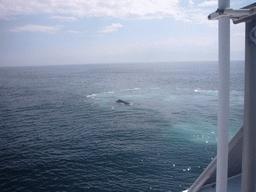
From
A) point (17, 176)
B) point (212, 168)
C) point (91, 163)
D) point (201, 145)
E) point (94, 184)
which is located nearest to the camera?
point (212, 168)

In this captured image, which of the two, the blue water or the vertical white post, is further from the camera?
the blue water

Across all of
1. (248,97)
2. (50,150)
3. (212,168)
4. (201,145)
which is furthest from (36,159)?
(248,97)

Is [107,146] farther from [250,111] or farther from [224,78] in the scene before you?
[224,78]

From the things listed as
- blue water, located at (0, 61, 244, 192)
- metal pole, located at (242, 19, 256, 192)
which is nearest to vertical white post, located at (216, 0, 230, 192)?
metal pole, located at (242, 19, 256, 192)

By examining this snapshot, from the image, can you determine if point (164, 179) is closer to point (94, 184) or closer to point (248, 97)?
point (94, 184)

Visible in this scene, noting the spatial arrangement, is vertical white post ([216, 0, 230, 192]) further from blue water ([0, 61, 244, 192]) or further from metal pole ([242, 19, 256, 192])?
blue water ([0, 61, 244, 192])

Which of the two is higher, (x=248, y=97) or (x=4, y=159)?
(x=248, y=97)

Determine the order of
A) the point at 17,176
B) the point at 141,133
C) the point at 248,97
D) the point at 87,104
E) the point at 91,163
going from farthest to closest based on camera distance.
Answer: the point at 87,104 < the point at 141,133 < the point at 91,163 < the point at 17,176 < the point at 248,97

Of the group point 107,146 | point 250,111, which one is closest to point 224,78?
point 250,111

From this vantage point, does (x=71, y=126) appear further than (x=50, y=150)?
Yes
